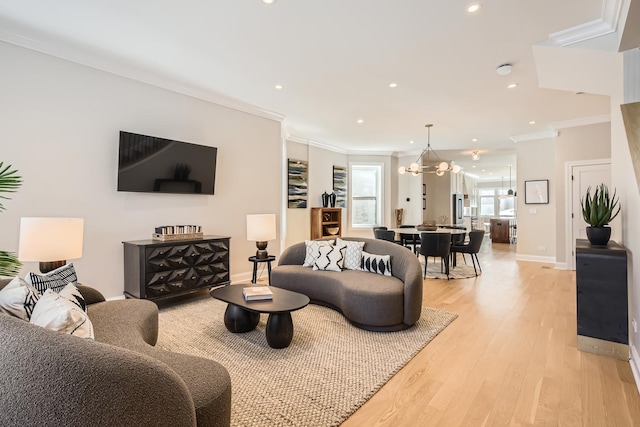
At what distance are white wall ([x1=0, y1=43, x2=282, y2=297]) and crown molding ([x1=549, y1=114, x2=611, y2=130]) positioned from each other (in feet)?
19.5

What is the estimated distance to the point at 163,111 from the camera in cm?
416

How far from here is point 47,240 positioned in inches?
96.9

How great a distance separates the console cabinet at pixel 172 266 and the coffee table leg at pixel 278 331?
5.58ft

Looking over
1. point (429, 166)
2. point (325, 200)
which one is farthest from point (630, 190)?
point (325, 200)

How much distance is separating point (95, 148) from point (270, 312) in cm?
283

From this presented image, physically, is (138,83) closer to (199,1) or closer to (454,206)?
(199,1)

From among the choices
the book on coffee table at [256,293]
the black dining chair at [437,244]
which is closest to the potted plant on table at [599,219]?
the black dining chair at [437,244]

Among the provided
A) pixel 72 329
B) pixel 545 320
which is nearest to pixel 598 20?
pixel 545 320

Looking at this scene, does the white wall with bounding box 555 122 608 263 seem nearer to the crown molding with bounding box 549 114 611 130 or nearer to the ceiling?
the crown molding with bounding box 549 114 611 130

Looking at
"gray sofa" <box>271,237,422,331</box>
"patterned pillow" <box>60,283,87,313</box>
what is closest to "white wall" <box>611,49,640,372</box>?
"gray sofa" <box>271,237,422,331</box>

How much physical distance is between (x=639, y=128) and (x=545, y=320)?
7.02ft

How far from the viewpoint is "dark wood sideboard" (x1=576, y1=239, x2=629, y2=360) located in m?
2.56

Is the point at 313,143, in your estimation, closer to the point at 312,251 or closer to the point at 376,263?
the point at 312,251

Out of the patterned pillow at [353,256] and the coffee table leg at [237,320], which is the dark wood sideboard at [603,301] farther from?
the coffee table leg at [237,320]
